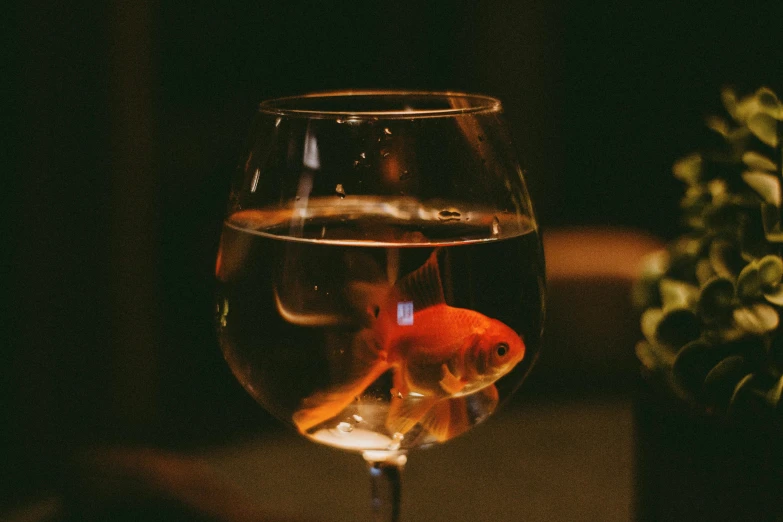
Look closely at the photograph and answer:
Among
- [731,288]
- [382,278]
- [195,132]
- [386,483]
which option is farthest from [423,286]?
[195,132]

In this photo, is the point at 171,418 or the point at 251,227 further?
the point at 171,418

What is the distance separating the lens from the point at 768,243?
1.95 feet

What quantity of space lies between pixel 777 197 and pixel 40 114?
1.61 meters

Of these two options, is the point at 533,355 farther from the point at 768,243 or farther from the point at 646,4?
the point at 646,4

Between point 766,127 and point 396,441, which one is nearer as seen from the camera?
point 396,441

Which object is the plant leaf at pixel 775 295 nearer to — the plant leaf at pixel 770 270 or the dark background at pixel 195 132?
the plant leaf at pixel 770 270

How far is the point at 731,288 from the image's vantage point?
59 centimetres

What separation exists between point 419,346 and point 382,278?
4 centimetres

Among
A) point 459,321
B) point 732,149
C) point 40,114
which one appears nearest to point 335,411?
point 459,321

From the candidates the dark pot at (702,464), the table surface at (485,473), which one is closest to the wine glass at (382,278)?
the dark pot at (702,464)

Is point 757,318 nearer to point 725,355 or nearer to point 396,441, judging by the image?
point 725,355

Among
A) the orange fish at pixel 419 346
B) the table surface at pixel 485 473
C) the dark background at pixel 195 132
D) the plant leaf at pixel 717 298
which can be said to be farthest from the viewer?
the dark background at pixel 195 132

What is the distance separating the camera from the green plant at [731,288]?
57cm

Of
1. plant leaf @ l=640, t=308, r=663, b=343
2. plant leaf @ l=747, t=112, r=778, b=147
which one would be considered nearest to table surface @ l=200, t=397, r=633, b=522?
plant leaf @ l=640, t=308, r=663, b=343
